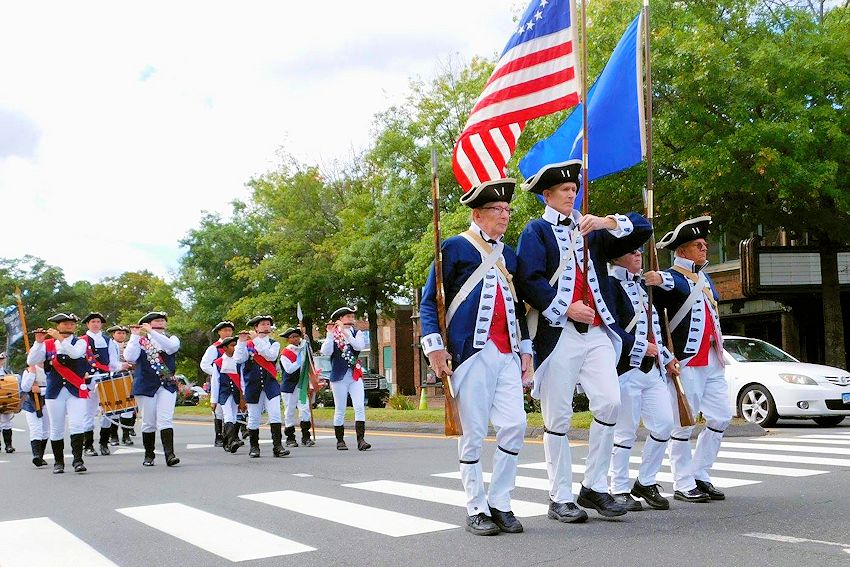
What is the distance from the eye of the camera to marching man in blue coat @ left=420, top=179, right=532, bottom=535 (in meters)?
6.08

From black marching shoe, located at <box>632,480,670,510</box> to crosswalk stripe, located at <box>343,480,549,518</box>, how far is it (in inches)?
27.4

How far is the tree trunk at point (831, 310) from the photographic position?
20467mm

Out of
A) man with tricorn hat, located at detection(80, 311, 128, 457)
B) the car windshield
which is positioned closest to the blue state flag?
man with tricorn hat, located at detection(80, 311, 128, 457)

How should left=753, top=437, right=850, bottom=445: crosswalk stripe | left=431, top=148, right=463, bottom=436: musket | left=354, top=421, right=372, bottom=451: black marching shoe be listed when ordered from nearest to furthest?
1. left=431, top=148, right=463, bottom=436: musket
2. left=753, top=437, right=850, bottom=445: crosswalk stripe
3. left=354, top=421, right=372, bottom=451: black marching shoe

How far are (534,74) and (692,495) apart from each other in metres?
3.54

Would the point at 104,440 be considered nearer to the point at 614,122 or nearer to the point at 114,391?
the point at 114,391

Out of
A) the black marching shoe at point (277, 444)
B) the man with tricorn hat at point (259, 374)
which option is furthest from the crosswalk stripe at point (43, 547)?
the man with tricorn hat at point (259, 374)

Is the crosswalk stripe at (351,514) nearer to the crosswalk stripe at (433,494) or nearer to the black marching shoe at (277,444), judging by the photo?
the crosswalk stripe at (433,494)

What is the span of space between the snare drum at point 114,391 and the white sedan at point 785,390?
9.74 m

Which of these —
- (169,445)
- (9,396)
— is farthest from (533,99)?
(9,396)

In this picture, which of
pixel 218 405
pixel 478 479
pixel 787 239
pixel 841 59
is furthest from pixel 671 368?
pixel 787 239

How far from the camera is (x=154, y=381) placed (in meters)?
12.2

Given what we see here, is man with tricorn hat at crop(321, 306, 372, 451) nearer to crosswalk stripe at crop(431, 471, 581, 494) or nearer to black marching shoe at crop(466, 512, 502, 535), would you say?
crosswalk stripe at crop(431, 471, 581, 494)

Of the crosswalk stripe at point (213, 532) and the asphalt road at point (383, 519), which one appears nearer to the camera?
the asphalt road at point (383, 519)
